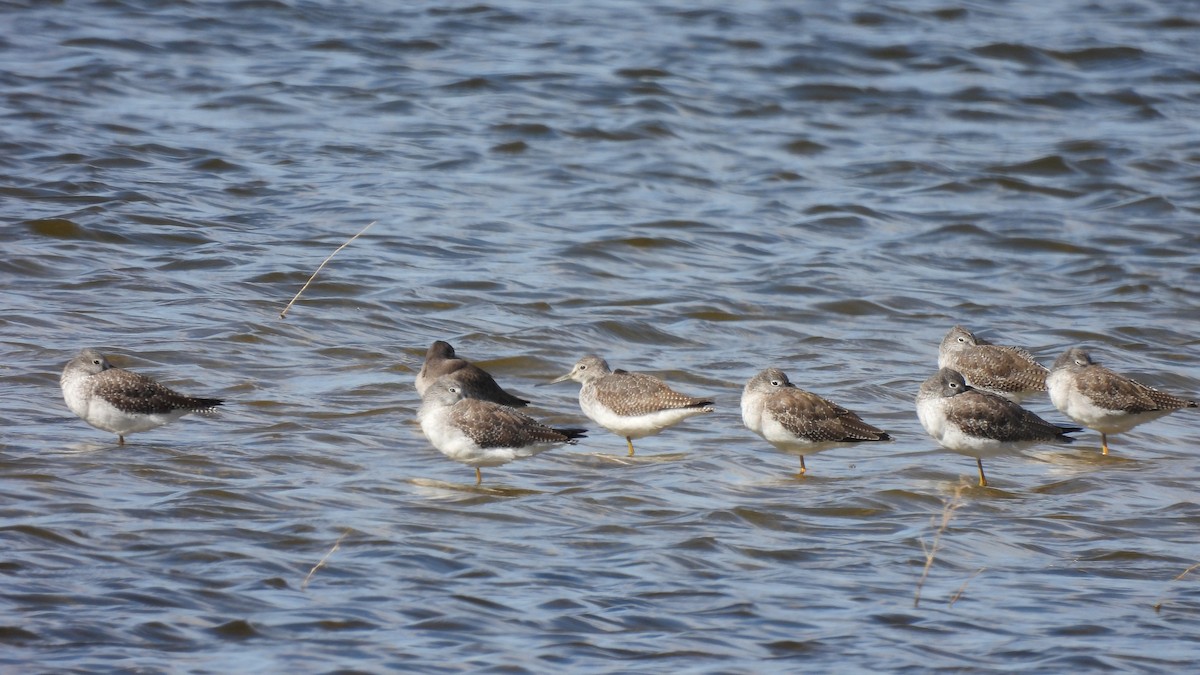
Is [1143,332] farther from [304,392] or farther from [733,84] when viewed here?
[733,84]

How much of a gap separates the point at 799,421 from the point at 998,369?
2.57 m

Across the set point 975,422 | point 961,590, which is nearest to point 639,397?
point 975,422

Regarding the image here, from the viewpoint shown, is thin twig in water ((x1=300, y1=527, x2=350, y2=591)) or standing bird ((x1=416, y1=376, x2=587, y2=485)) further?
standing bird ((x1=416, y1=376, x2=587, y2=485))

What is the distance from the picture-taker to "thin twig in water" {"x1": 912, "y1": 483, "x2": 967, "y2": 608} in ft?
23.8

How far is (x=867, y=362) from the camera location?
41.0 feet

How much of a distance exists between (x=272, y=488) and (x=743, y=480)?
298 cm

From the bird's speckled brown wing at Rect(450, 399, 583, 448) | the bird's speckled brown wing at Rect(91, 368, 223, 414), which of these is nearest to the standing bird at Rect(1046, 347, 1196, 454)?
the bird's speckled brown wing at Rect(450, 399, 583, 448)

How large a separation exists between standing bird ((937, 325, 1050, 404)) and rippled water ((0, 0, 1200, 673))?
53 cm

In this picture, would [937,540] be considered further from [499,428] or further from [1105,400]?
[1105,400]

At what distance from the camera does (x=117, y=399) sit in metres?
8.95

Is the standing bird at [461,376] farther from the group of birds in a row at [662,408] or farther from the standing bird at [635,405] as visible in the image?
the standing bird at [635,405]

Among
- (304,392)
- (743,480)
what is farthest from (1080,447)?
(304,392)

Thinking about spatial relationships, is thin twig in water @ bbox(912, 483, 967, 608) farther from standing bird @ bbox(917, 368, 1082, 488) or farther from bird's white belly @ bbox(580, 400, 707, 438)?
bird's white belly @ bbox(580, 400, 707, 438)

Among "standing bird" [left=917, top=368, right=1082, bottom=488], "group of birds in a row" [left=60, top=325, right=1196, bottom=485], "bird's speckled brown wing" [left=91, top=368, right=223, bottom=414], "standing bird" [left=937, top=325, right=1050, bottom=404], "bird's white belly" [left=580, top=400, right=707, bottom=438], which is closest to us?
"bird's speckled brown wing" [left=91, top=368, right=223, bottom=414]
